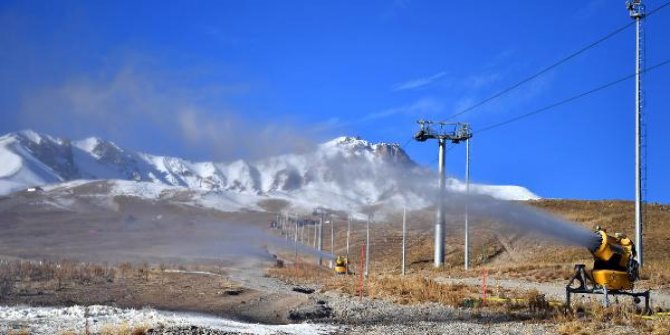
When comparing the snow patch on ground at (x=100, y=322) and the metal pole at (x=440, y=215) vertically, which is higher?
the metal pole at (x=440, y=215)

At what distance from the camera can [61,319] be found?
22750mm

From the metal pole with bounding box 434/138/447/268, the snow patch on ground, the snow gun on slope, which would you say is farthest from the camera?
the metal pole with bounding box 434/138/447/268

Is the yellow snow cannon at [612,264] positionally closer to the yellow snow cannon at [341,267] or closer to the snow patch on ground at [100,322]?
the snow patch on ground at [100,322]

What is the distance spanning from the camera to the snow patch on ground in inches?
773

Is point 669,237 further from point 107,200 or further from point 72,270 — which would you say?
point 107,200

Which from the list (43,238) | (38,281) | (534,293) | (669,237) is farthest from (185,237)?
(534,293)

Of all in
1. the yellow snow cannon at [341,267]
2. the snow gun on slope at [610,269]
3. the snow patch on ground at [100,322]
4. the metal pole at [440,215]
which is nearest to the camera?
the snow patch on ground at [100,322]

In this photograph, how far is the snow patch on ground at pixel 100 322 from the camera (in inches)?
773

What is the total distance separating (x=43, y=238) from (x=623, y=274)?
303 feet

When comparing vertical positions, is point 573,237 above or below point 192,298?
above

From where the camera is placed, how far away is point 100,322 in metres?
21.6

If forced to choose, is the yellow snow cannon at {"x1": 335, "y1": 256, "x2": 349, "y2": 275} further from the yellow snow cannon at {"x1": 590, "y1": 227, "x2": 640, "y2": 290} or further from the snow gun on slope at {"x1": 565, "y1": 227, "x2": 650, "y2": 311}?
the yellow snow cannon at {"x1": 590, "y1": 227, "x2": 640, "y2": 290}

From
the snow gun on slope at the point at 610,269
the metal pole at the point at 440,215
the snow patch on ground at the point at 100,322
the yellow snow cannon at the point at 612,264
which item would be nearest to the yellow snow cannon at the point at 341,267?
the metal pole at the point at 440,215

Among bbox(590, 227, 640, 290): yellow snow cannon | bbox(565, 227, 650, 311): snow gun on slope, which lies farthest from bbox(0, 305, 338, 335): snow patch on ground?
bbox(590, 227, 640, 290): yellow snow cannon
